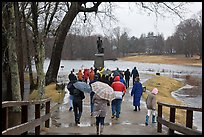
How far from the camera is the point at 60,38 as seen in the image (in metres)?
26.9

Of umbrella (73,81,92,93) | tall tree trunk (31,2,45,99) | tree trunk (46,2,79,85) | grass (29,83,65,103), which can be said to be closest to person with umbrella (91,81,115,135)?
umbrella (73,81,92,93)

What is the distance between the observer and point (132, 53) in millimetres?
170000

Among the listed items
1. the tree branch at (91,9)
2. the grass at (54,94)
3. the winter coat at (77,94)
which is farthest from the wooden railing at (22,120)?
the tree branch at (91,9)

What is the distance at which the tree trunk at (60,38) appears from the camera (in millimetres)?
26234

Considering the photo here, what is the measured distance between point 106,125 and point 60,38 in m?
15.8

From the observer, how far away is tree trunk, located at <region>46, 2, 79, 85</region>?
26.2 m

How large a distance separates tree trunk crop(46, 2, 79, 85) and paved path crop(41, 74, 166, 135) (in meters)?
11.6

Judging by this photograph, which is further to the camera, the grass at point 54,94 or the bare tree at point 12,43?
the grass at point 54,94

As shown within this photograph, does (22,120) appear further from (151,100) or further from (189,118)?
(151,100)

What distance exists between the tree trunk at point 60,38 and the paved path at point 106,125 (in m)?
11.6

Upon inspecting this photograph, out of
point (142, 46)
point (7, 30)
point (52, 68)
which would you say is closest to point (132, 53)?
point (142, 46)

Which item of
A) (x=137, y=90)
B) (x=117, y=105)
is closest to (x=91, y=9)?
(x=137, y=90)

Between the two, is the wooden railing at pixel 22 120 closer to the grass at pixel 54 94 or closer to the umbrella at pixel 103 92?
the umbrella at pixel 103 92

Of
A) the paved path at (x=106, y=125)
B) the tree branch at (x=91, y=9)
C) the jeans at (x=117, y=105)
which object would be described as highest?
the tree branch at (x=91, y=9)
